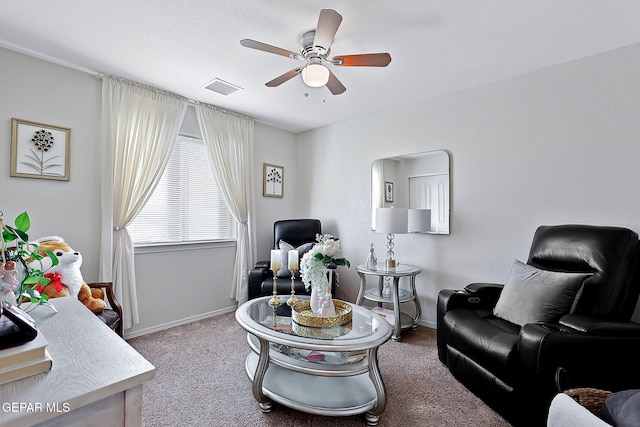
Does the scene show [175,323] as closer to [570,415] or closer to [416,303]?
[416,303]

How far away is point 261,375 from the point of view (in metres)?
1.79

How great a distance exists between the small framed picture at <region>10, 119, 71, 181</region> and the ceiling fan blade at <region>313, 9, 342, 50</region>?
2308mm

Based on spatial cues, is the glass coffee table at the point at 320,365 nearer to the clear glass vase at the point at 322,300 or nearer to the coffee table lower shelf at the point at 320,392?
the coffee table lower shelf at the point at 320,392

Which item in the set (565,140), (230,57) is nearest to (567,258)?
(565,140)

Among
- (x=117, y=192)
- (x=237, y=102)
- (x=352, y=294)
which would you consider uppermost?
(x=237, y=102)

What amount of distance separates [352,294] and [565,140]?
2.71 m

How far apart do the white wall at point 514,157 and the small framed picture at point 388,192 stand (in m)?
0.26

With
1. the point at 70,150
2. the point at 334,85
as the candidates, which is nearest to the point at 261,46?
the point at 334,85

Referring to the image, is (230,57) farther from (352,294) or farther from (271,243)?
(352,294)

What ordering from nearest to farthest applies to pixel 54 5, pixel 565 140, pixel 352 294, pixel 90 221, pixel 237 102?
pixel 54 5 < pixel 565 140 < pixel 90 221 < pixel 237 102 < pixel 352 294

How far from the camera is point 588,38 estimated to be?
7.14 feet

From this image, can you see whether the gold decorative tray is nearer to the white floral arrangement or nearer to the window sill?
the white floral arrangement

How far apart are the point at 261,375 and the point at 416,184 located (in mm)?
2499

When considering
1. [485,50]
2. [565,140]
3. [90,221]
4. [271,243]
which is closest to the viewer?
[485,50]
